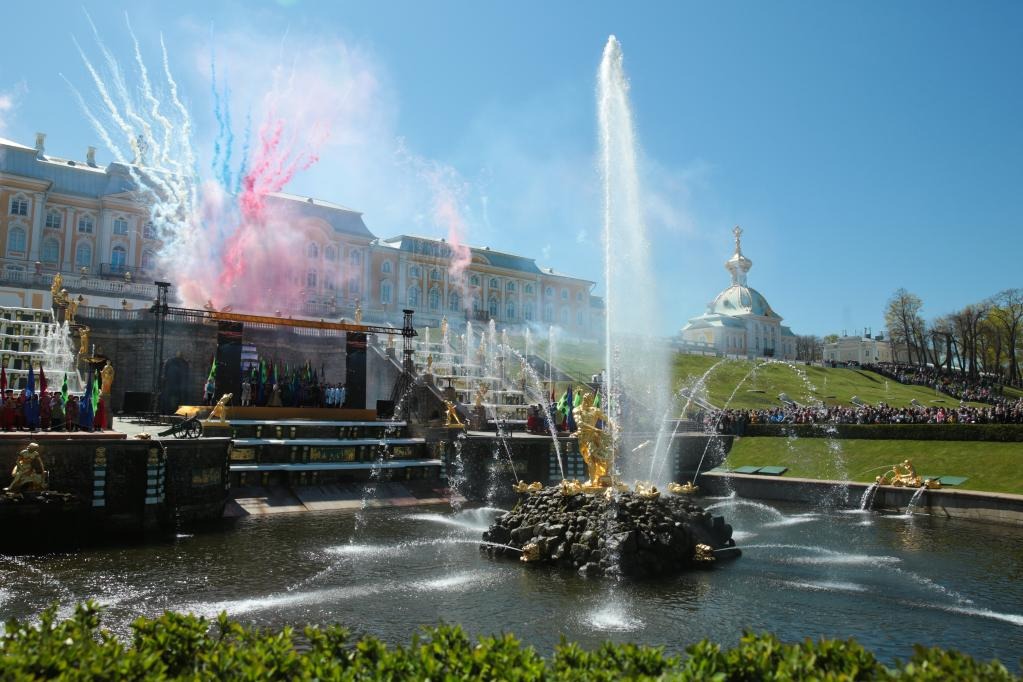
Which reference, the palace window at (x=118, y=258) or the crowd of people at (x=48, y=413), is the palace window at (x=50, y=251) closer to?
the palace window at (x=118, y=258)

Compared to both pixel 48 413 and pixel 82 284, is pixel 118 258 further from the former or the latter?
pixel 48 413

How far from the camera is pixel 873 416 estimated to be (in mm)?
35156

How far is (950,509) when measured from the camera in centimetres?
2261

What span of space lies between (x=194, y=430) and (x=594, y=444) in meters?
12.7

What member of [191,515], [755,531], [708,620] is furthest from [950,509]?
[191,515]

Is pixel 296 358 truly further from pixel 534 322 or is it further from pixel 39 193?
pixel 534 322

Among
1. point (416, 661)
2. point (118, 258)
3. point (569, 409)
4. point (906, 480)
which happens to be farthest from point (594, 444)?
point (118, 258)

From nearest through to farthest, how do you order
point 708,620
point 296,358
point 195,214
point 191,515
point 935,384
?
point 708,620
point 191,515
point 296,358
point 195,214
point 935,384

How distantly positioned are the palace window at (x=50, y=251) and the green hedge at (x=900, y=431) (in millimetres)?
56499

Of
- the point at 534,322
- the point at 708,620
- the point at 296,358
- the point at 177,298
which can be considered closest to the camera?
the point at 708,620

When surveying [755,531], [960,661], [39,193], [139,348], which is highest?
[39,193]

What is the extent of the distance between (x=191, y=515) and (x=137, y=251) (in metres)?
49.2

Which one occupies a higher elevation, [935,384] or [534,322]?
[534,322]

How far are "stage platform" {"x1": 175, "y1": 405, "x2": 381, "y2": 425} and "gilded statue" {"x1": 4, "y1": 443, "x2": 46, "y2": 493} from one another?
9235 mm
